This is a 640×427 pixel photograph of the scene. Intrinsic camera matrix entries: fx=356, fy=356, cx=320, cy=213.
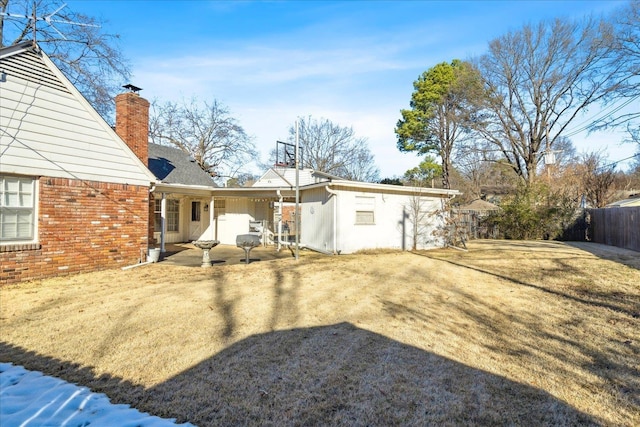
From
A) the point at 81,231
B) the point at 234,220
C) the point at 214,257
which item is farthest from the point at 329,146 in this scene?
the point at 81,231

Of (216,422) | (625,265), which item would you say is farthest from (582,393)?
(625,265)

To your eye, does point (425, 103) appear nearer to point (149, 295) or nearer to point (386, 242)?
point (386, 242)

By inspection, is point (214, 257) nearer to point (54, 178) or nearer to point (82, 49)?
point (54, 178)

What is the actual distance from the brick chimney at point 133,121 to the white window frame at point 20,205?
384 centimetres

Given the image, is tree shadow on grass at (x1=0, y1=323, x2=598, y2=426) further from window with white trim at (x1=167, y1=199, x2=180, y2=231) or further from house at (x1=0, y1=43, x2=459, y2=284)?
window with white trim at (x1=167, y1=199, x2=180, y2=231)

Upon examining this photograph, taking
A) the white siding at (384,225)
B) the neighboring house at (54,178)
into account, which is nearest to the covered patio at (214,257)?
the neighboring house at (54,178)

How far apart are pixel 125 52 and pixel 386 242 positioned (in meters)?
15.2

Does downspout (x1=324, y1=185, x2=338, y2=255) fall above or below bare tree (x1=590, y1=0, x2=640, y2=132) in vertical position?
below

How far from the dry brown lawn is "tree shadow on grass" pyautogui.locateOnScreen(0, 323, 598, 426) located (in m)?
0.02

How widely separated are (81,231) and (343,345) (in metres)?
7.53

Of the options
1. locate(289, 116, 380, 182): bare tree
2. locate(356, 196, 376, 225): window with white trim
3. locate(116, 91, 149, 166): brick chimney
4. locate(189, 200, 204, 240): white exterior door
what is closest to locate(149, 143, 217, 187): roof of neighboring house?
locate(189, 200, 204, 240): white exterior door

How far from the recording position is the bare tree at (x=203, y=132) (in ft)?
104

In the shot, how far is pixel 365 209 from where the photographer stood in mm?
13664

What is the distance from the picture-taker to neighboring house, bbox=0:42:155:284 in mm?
7438
